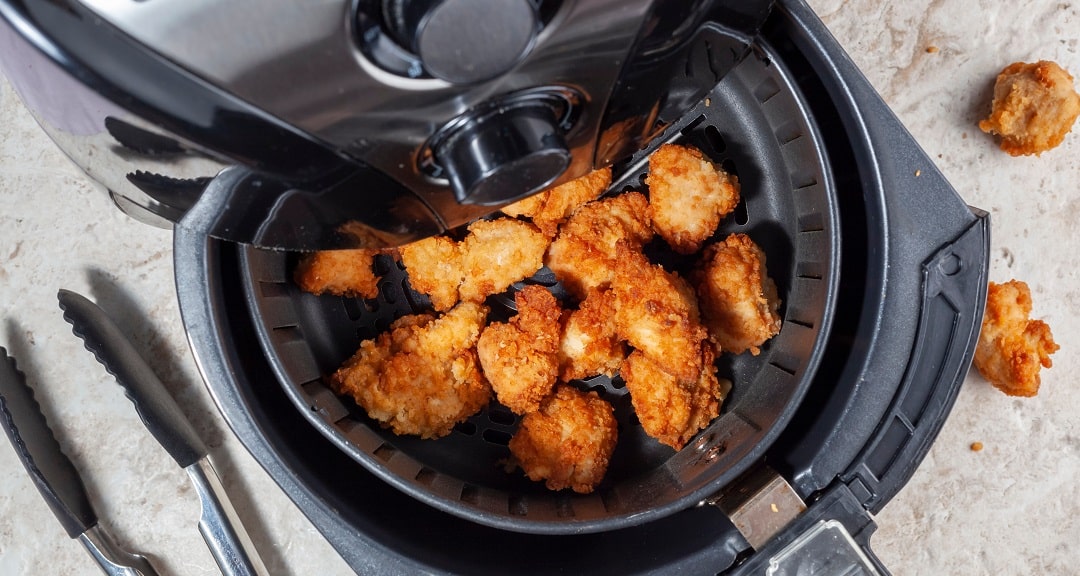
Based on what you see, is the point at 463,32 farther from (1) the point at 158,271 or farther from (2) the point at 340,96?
(1) the point at 158,271

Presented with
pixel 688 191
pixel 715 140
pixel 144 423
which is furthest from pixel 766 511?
pixel 144 423

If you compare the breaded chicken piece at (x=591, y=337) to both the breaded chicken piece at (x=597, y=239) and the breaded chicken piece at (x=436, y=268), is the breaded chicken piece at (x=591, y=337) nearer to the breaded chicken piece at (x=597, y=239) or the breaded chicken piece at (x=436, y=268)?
the breaded chicken piece at (x=597, y=239)

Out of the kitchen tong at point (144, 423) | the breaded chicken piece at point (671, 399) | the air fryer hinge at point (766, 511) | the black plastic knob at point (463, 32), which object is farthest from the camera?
the kitchen tong at point (144, 423)

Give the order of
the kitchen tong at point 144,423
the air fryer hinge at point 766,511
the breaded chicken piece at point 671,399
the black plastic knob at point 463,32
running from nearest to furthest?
1. the black plastic knob at point 463,32
2. the air fryer hinge at point 766,511
3. the breaded chicken piece at point 671,399
4. the kitchen tong at point 144,423

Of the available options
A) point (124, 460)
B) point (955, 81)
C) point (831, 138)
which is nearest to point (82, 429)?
point (124, 460)

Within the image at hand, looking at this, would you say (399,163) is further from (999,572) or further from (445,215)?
(999,572)

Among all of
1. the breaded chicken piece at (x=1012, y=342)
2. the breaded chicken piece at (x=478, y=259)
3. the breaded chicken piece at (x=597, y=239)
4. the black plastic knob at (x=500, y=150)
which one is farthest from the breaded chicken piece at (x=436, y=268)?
the breaded chicken piece at (x=1012, y=342)
